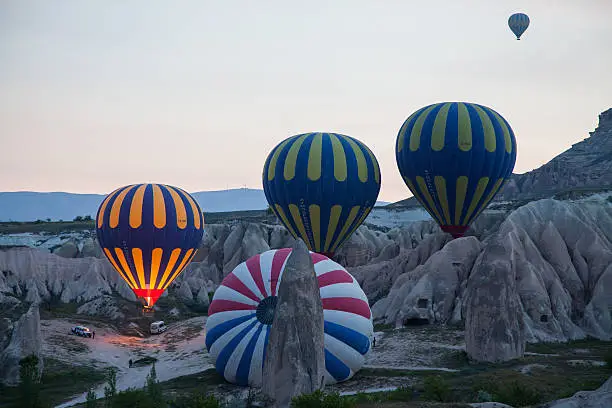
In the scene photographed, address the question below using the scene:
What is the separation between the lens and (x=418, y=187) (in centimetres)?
4169

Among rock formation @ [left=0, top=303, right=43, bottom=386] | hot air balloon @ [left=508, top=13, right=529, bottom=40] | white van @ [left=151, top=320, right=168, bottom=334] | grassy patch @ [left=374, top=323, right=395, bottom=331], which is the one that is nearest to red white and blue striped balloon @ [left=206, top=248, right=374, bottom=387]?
rock formation @ [left=0, top=303, right=43, bottom=386]

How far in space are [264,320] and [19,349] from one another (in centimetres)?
1336

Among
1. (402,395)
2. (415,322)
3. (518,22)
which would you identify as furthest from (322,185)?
(518,22)

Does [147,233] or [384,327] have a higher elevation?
[147,233]

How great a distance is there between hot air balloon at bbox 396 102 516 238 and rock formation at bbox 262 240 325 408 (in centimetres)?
2484

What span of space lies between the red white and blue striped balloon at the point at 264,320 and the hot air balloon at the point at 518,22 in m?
75.6

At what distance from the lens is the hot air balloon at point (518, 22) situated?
88.0m

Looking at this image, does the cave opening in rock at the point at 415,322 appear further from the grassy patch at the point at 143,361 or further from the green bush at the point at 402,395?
the green bush at the point at 402,395

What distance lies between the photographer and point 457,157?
39031 mm

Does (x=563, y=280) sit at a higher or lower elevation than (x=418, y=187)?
lower

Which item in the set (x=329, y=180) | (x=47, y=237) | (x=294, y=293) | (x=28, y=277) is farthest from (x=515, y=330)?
(x=47, y=237)

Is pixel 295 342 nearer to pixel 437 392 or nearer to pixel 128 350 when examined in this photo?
pixel 437 392

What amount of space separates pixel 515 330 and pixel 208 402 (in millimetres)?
14228

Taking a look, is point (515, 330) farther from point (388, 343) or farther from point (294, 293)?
point (294, 293)
